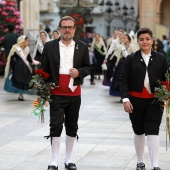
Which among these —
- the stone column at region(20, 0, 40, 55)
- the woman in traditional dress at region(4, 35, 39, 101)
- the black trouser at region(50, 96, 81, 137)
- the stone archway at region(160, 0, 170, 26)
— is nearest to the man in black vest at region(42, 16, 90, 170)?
the black trouser at region(50, 96, 81, 137)

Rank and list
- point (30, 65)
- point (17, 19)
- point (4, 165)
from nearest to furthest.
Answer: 1. point (4, 165)
2. point (30, 65)
3. point (17, 19)

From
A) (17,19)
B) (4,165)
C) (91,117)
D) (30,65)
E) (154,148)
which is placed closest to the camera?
(154,148)

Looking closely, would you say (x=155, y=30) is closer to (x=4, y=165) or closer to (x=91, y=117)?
(x=91, y=117)

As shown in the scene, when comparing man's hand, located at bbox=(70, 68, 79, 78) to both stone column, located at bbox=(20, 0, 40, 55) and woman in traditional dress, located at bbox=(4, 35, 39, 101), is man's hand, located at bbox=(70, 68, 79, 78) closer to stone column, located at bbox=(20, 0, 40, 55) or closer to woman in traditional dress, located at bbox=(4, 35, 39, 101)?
woman in traditional dress, located at bbox=(4, 35, 39, 101)

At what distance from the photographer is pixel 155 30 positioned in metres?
51.2

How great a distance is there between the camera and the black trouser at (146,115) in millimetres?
7746

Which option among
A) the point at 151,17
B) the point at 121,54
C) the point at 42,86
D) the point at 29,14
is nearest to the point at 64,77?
the point at 42,86

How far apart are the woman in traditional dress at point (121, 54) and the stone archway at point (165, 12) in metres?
43.5

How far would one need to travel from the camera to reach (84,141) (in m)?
10.4

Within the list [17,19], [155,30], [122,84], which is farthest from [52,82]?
[155,30]

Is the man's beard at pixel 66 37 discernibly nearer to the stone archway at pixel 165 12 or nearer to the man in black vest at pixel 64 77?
the man in black vest at pixel 64 77

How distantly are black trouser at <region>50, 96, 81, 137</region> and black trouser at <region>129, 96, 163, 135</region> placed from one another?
0.72 metres

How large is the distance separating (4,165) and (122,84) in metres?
1.89

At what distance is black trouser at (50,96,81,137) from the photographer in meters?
7.91
